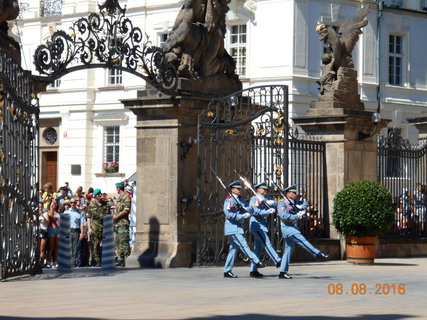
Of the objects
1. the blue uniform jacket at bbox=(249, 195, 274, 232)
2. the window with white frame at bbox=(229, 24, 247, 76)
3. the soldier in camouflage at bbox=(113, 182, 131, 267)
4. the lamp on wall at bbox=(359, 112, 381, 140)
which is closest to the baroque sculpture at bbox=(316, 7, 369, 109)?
the lamp on wall at bbox=(359, 112, 381, 140)

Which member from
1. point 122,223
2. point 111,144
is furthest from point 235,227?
point 111,144

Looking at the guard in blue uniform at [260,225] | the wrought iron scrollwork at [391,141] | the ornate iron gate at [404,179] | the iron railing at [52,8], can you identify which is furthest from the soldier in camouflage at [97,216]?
the iron railing at [52,8]

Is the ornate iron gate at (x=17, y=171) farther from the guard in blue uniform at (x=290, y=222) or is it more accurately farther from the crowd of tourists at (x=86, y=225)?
the guard in blue uniform at (x=290, y=222)

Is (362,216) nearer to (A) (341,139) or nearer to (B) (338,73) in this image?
(A) (341,139)

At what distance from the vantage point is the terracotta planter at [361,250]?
22.0 meters

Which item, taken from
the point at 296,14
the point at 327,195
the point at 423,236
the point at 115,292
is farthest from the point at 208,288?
the point at 296,14

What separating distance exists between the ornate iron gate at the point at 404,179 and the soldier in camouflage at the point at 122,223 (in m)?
5.67

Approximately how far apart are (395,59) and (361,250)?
80.7 ft

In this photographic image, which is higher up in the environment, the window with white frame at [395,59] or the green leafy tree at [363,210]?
the window with white frame at [395,59]

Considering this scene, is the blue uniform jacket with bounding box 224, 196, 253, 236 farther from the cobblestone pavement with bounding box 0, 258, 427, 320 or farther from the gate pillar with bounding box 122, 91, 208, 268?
the gate pillar with bounding box 122, 91, 208, 268

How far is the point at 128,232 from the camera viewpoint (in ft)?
72.5

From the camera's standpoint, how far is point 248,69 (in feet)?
141

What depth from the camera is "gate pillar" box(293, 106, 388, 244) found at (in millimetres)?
23688
